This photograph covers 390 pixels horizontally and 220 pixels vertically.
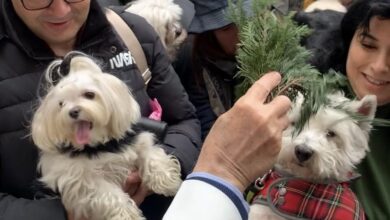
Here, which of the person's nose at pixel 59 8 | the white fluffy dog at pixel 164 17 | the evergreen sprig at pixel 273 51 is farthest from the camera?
the white fluffy dog at pixel 164 17

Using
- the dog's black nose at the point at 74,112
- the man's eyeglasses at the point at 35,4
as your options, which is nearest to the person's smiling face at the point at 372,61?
the dog's black nose at the point at 74,112

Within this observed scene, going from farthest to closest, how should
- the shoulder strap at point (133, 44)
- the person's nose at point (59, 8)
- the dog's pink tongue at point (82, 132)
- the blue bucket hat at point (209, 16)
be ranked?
1. the blue bucket hat at point (209, 16)
2. the shoulder strap at point (133, 44)
3. the person's nose at point (59, 8)
4. the dog's pink tongue at point (82, 132)

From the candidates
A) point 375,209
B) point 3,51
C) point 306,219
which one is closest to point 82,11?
point 3,51

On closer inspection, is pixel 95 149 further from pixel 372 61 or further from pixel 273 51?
pixel 372 61

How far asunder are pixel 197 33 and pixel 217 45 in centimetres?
14

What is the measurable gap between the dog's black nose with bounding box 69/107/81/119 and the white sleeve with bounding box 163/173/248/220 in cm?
65

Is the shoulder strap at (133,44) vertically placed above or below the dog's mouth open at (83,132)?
above

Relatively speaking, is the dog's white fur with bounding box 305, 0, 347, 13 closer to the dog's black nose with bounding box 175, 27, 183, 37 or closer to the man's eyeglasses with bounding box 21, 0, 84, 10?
the dog's black nose with bounding box 175, 27, 183, 37

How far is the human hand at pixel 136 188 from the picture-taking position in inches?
81.3

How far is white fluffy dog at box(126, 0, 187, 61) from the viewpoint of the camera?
3605 millimetres

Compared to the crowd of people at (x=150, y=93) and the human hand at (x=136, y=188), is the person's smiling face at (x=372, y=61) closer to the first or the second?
the crowd of people at (x=150, y=93)

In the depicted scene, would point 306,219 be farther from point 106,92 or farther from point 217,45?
point 217,45

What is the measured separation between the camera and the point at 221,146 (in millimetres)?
1264

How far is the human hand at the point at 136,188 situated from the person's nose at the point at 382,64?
41.3 inches
